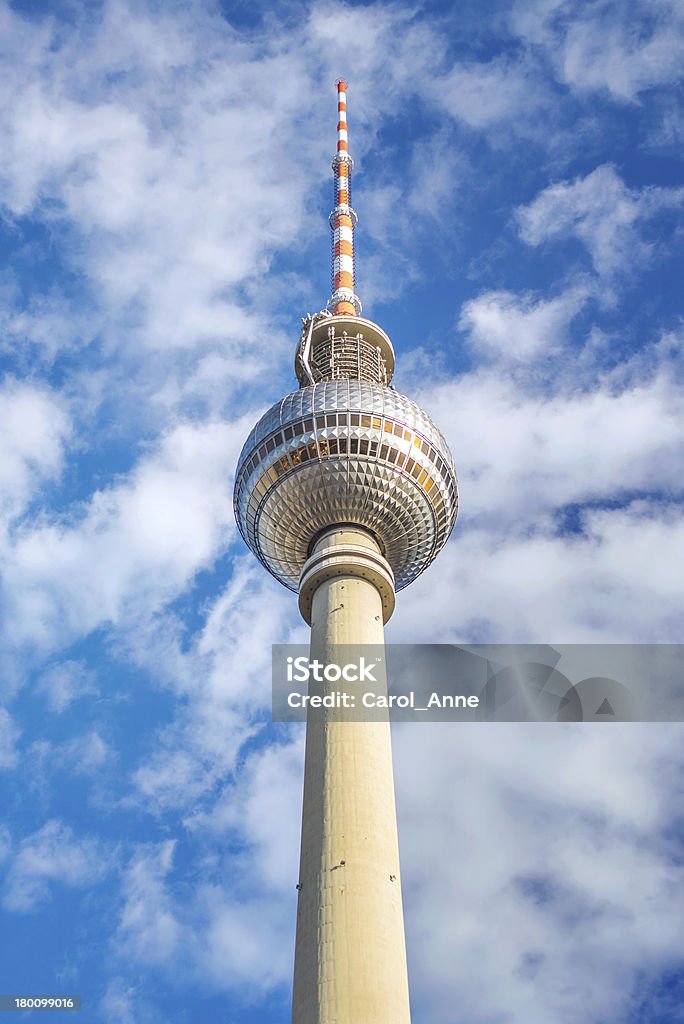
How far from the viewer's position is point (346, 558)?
177ft

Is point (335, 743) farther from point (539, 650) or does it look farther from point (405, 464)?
point (405, 464)

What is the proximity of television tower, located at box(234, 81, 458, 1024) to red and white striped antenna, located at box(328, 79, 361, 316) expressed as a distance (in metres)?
2.18

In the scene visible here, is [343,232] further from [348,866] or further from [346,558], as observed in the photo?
[348,866]

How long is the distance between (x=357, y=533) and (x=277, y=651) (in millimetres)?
8284

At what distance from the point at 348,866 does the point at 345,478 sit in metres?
23.0

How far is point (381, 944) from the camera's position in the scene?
38344 millimetres

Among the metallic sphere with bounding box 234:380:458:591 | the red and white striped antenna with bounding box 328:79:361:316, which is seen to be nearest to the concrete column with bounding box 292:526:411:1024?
the metallic sphere with bounding box 234:380:458:591

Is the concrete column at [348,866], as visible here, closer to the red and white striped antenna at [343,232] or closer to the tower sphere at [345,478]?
the tower sphere at [345,478]

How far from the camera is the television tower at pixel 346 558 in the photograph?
125 feet

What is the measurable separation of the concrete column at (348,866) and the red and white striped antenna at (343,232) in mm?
31195

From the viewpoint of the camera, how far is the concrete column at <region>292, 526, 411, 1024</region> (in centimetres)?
3694

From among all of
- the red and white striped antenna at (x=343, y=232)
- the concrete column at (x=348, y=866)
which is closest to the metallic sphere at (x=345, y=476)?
the concrete column at (x=348, y=866)

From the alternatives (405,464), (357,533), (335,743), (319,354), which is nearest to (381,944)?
(335,743)

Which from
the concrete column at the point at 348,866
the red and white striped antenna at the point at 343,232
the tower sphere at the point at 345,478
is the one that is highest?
the red and white striped antenna at the point at 343,232
